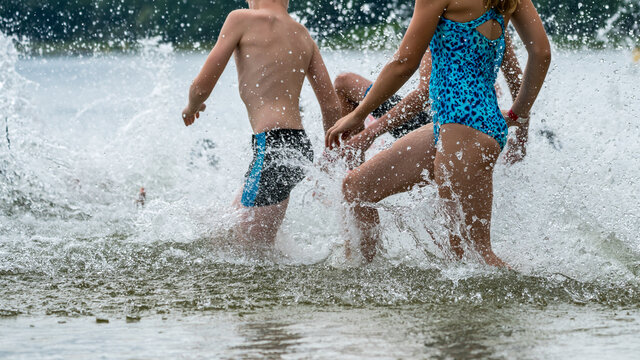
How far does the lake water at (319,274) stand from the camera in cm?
351

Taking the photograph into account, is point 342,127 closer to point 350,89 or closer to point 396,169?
point 396,169

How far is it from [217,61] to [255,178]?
75cm

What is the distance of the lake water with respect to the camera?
351 cm

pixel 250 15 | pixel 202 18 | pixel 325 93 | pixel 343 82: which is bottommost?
pixel 325 93

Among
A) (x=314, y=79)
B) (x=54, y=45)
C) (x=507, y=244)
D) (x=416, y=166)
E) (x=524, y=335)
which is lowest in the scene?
(x=524, y=335)

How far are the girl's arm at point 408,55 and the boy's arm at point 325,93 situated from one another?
1.02 metres

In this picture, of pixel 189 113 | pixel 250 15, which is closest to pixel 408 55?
pixel 250 15

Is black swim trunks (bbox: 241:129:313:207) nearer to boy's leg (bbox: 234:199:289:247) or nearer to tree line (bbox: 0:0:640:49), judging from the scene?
boy's leg (bbox: 234:199:289:247)

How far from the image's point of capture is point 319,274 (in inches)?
192

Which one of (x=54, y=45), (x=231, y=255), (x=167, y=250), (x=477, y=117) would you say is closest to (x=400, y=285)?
(x=477, y=117)

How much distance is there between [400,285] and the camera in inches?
177

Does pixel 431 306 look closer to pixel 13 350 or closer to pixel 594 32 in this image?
pixel 13 350

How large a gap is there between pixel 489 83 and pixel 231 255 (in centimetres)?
200

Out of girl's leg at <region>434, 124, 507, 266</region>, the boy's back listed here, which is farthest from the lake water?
the boy's back
